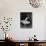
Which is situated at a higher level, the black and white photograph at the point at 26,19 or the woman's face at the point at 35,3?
the woman's face at the point at 35,3

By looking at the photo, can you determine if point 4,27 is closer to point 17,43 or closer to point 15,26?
point 15,26

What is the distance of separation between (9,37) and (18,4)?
41.5 inches

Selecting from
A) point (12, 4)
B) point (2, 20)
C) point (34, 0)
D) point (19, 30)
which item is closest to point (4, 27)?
point (2, 20)

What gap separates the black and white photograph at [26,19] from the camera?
3.84 meters

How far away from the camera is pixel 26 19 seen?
3861 millimetres

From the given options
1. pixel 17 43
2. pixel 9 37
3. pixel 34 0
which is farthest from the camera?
pixel 34 0

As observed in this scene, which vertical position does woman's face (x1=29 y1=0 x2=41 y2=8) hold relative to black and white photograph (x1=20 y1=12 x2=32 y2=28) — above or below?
above

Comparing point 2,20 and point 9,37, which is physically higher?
point 2,20

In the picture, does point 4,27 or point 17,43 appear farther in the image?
point 4,27

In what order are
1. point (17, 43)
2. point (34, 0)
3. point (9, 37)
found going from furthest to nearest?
1. point (34, 0)
2. point (9, 37)
3. point (17, 43)

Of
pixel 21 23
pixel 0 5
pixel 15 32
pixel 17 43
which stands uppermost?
pixel 0 5

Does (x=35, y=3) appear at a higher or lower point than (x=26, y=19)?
higher

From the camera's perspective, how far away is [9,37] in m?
3.67

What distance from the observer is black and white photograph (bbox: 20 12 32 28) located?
384 cm
